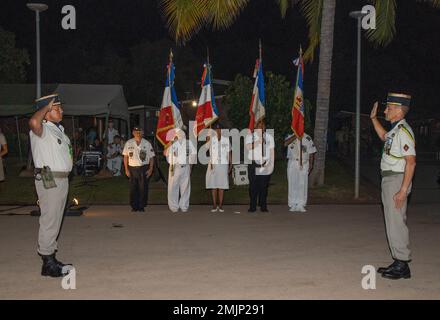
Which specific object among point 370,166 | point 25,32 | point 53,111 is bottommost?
point 370,166

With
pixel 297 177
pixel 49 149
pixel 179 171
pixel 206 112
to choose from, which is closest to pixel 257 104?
pixel 206 112

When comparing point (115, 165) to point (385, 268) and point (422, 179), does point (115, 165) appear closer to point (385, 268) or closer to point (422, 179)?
point (422, 179)

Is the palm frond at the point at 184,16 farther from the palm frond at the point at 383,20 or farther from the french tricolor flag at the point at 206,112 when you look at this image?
the palm frond at the point at 383,20

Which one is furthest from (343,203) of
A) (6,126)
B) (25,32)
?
(25,32)

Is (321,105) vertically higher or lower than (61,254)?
higher

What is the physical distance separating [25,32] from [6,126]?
97.3ft

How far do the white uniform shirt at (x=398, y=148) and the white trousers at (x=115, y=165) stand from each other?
49.4 feet

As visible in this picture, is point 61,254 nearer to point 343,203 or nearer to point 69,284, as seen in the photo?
point 69,284

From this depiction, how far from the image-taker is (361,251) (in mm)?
9234

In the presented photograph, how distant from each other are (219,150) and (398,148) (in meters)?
6.68

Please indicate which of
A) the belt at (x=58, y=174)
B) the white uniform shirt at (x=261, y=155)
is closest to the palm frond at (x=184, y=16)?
the white uniform shirt at (x=261, y=155)

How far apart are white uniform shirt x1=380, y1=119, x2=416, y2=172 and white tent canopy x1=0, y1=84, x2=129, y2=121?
15.1 metres

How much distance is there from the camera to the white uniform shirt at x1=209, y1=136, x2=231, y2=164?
13.7 m

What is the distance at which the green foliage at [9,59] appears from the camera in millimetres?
45531
